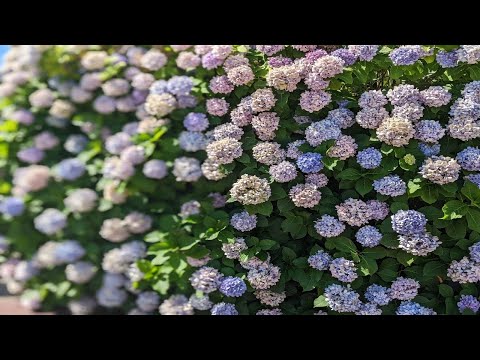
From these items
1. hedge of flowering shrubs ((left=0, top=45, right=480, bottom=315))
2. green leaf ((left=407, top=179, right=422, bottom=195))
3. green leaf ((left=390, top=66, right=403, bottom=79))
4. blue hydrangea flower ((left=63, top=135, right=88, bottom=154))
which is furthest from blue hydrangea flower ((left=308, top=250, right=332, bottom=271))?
blue hydrangea flower ((left=63, top=135, right=88, bottom=154))

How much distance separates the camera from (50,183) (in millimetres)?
2324

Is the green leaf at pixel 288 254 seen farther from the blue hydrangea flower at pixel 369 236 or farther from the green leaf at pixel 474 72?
the green leaf at pixel 474 72

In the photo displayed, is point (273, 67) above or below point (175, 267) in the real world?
above

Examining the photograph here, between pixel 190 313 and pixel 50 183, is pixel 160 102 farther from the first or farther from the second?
pixel 190 313

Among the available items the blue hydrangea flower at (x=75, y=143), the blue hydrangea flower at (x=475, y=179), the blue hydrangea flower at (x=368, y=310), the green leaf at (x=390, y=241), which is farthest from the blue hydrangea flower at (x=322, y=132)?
the blue hydrangea flower at (x=75, y=143)

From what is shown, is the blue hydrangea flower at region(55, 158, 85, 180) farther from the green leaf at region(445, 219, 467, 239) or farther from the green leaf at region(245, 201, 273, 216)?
the green leaf at region(445, 219, 467, 239)

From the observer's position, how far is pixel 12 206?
90.6 inches

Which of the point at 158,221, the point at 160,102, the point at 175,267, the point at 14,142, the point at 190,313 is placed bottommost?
the point at 190,313

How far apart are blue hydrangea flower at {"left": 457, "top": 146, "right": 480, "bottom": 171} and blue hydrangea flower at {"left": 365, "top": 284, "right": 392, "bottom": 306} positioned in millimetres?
631

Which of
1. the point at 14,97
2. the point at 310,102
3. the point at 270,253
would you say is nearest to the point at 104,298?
the point at 270,253

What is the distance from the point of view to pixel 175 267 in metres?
2.35

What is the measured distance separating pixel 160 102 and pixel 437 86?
1218 millimetres

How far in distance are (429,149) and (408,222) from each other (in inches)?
13.2

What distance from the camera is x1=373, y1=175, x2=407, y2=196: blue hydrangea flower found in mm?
2264
